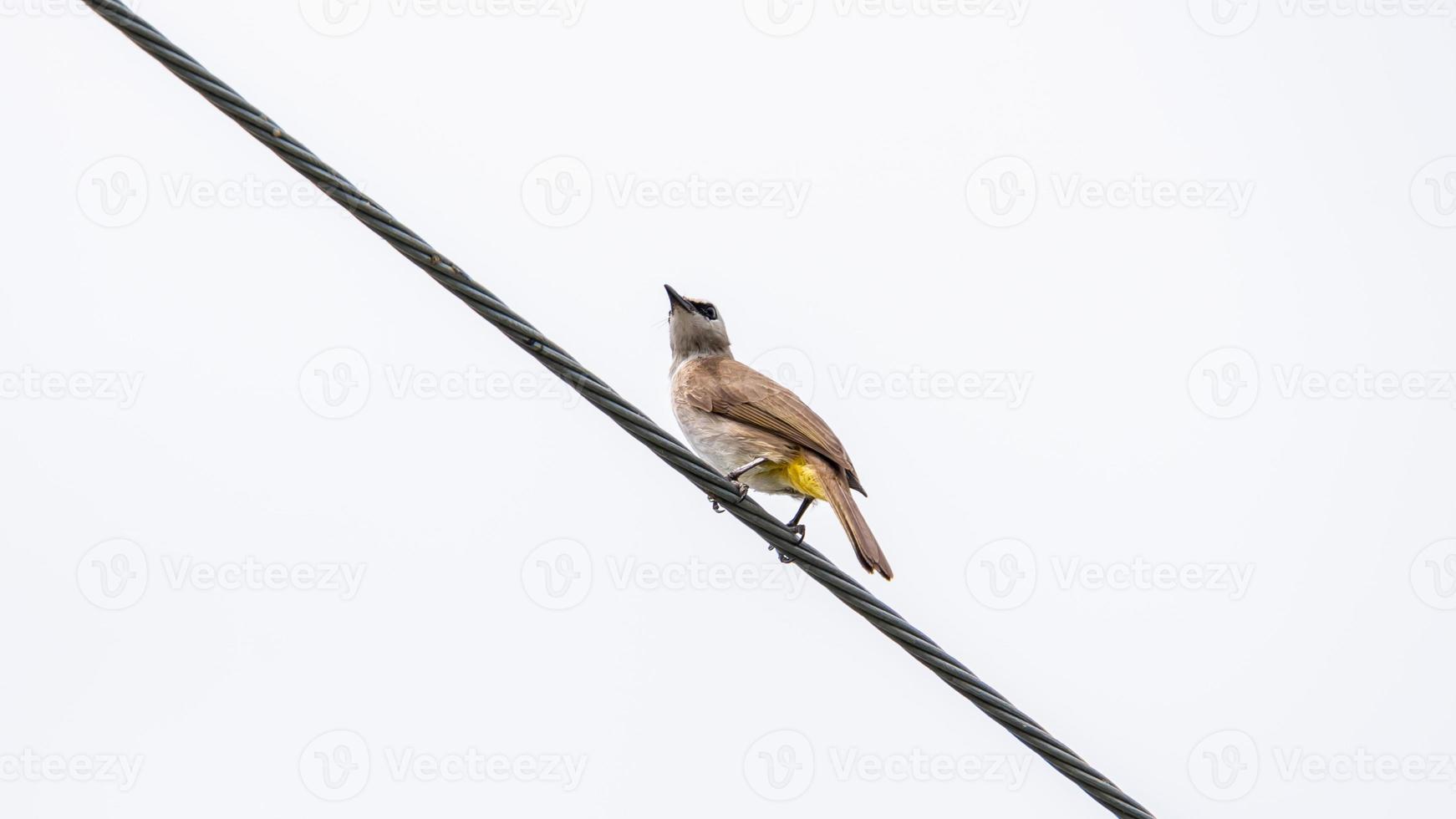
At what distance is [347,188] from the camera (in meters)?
4.51

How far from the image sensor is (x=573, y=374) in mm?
4840

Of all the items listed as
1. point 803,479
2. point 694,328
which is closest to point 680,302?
point 694,328

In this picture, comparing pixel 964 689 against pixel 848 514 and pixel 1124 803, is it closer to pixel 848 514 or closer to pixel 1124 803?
pixel 1124 803

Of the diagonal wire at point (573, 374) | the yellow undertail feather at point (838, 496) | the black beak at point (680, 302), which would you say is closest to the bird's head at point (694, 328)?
the black beak at point (680, 302)

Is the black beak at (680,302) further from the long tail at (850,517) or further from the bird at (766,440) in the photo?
the long tail at (850,517)

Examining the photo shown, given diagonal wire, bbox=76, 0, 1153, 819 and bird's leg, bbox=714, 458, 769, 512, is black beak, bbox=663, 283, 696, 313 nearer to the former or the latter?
bird's leg, bbox=714, 458, 769, 512

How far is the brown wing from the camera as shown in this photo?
23.7 feet

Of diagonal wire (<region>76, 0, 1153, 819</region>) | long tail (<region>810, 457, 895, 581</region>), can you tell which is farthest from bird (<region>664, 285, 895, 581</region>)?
diagonal wire (<region>76, 0, 1153, 819</region>)

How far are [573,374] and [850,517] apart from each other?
200cm

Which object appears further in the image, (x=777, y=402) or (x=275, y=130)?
(x=777, y=402)

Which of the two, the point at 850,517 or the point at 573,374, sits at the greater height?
the point at 850,517

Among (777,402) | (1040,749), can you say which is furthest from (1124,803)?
(777,402)

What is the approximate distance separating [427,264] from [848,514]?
8.42ft

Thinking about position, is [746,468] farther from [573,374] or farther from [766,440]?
[573,374]
